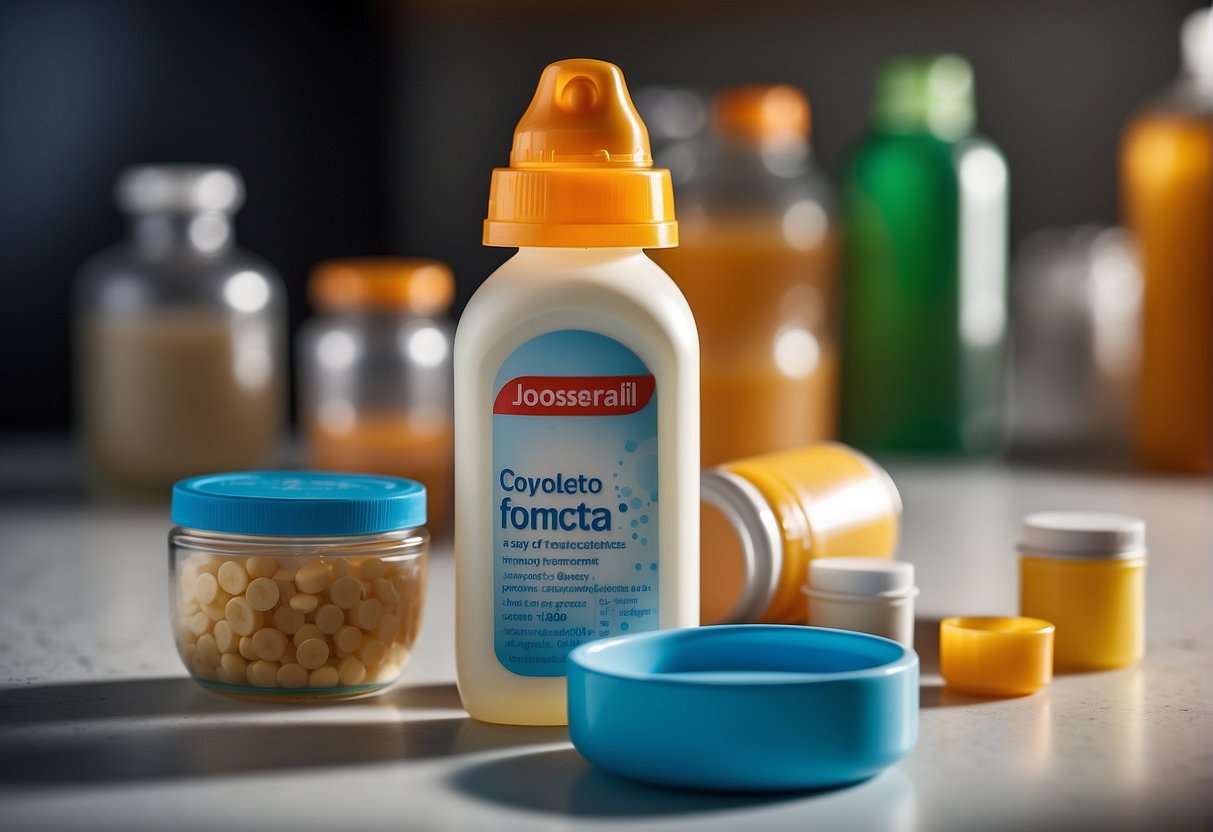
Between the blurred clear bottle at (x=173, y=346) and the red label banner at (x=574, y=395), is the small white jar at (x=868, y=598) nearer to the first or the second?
the red label banner at (x=574, y=395)

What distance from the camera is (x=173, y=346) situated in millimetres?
1374

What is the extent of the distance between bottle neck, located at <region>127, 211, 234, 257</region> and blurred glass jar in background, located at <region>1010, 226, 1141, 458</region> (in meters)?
0.82

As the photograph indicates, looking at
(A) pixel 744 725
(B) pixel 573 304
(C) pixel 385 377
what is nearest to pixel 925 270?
(C) pixel 385 377

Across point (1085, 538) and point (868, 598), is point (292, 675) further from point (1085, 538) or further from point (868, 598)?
point (1085, 538)

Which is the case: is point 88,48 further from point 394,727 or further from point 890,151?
point 394,727

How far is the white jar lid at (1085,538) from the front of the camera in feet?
2.71

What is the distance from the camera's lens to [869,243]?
1.56 metres

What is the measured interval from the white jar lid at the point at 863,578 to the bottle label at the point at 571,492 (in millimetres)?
125

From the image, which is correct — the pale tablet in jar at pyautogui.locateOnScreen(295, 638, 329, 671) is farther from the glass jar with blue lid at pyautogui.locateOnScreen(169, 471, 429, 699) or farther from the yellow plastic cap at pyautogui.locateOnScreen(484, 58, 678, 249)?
the yellow plastic cap at pyautogui.locateOnScreen(484, 58, 678, 249)

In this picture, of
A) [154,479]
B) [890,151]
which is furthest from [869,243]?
[154,479]

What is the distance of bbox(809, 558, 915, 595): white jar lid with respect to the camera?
79cm

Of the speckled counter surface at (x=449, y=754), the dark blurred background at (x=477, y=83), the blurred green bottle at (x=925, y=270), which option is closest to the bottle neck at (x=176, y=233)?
the dark blurred background at (x=477, y=83)

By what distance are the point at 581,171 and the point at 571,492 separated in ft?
0.44

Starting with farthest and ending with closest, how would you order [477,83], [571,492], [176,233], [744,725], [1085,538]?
[477,83] < [176,233] < [1085,538] < [571,492] < [744,725]
